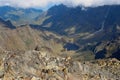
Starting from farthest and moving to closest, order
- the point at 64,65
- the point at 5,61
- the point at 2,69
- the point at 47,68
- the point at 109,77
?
1. the point at 109,77
2. the point at 64,65
3. the point at 47,68
4. the point at 5,61
5. the point at 2,69

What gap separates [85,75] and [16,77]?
21.8 meters

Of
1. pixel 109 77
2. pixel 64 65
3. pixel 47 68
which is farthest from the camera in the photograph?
pixel 109 77

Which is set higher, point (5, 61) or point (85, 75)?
point (5, 61)

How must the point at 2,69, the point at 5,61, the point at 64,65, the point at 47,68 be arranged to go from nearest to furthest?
the point at 2,69, the point at 5,61, the point at 47,68, the point at 64,65

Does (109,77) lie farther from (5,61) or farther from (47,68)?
(5,61)

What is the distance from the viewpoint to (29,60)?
71.1 m

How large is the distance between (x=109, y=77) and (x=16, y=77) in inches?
1225

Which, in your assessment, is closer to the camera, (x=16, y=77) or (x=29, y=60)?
(x=16, y=77)

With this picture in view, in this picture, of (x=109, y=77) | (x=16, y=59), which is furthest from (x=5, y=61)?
(x=109, y=77)

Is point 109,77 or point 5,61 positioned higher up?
point 5,61

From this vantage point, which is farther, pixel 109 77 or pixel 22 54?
pixel 109 77

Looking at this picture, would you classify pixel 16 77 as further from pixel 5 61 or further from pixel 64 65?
pixel 64 65

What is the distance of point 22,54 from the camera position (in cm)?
7231

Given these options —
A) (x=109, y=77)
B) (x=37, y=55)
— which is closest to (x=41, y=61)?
(x=37, y=55)
